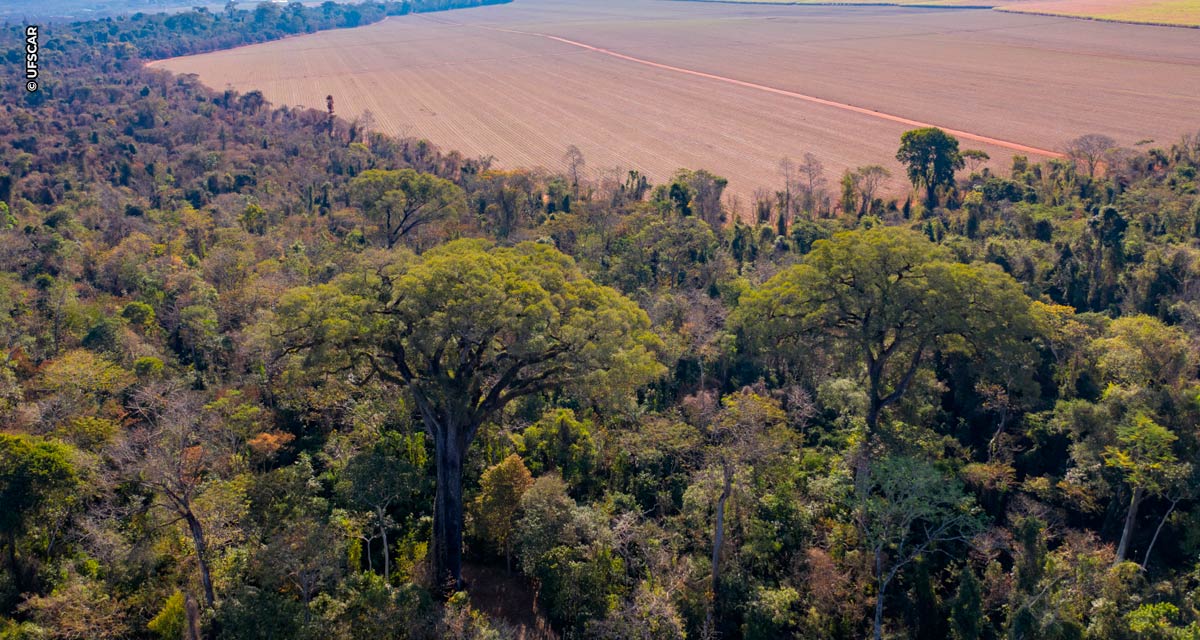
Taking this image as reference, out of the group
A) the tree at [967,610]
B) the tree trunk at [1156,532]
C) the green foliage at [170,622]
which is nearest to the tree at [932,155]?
the tree trunk at [1156,532]

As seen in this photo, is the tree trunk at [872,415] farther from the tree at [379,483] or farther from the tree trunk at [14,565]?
the tree trunk at [14,565]

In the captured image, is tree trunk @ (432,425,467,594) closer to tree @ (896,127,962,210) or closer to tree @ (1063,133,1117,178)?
tree @ (896,127,962,210)

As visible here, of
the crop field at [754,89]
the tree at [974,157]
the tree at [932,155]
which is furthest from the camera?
the crop field at [754,89]

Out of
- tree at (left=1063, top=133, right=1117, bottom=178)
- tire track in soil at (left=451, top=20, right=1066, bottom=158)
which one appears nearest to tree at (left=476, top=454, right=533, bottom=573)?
tree at (left=1063, top=133, right=1117, bottom=178)

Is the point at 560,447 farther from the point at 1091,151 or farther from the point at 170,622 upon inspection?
the point at 1091,151

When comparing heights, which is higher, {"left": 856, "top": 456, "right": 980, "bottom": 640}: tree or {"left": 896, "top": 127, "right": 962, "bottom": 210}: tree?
{"left": 896, "top": 127, "right": 962, "bottom": 210}: tree

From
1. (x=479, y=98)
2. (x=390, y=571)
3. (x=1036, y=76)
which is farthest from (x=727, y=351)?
(x=1036, y=76)

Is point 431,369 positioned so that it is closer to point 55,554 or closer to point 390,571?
point 390,571
